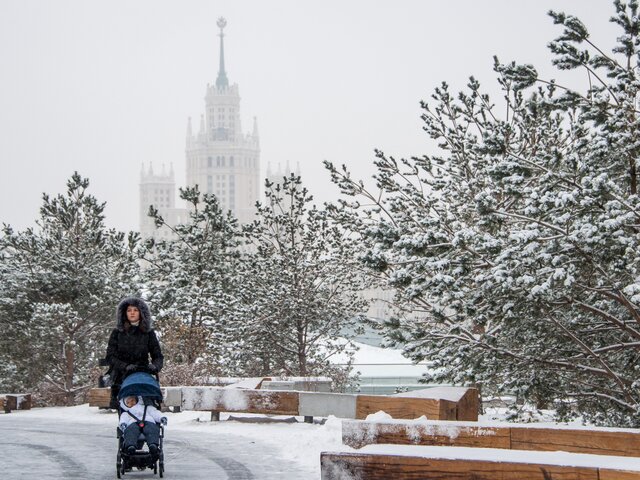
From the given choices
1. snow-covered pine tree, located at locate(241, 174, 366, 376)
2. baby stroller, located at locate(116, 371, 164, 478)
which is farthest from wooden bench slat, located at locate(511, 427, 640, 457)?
snow-covered pine tree, located at locate(241, 174, 366, 376)

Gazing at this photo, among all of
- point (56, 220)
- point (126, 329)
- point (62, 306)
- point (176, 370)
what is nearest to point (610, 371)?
point (126, 329)

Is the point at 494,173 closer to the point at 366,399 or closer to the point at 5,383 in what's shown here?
the point at 366,399

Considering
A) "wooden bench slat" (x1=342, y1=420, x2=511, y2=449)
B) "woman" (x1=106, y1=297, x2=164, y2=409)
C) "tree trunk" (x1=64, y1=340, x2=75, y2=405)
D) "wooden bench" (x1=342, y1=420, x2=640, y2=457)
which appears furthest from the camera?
"tree trunk" (x1=64, y1=340, x2=75, y2=405)

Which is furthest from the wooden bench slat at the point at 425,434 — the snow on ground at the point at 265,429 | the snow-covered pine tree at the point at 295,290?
the snow-covered pine tree at the point at 295,290

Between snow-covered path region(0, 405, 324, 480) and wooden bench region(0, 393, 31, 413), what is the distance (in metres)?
4.43

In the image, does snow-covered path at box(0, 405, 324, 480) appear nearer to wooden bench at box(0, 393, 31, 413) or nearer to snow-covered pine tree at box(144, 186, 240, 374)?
wooden bench at box(0, 393, 31, 413)

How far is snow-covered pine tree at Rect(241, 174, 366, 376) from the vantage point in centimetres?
3127

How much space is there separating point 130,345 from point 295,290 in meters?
20.8

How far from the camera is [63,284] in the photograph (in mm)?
32406

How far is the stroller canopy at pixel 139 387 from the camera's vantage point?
10234mm

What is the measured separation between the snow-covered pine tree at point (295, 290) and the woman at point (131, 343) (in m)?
20.0

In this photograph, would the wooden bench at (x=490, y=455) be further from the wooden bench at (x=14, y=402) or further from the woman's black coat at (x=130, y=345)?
the wooden bench at (x=14, y=402)

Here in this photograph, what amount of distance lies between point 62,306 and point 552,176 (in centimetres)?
2023

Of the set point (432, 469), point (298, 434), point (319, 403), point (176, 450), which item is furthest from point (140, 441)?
point (319, 403)
